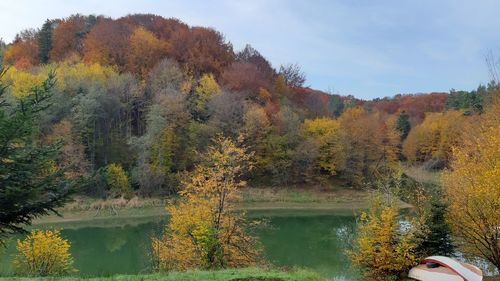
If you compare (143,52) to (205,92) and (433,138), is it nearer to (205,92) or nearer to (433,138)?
(205,92)

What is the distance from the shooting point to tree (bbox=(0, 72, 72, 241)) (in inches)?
436

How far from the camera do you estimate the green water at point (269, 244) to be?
23.2 metres

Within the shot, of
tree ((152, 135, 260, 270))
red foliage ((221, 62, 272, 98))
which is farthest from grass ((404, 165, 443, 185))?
tree ((152, 135, 260, 270))

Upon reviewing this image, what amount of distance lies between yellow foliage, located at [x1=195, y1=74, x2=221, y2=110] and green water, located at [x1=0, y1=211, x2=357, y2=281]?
16.6 metres

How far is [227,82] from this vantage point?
57.6 metres

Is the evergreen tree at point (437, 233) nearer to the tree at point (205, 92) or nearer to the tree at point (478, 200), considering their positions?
the tree at point (478, 200)

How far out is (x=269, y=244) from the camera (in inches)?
1158

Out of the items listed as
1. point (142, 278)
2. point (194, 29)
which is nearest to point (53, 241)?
point (142, 278)

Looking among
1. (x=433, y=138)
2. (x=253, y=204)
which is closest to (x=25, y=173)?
(x=253, y=204)

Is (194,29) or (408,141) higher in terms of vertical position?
(194,29)

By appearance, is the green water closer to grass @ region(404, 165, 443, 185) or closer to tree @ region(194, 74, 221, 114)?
grass @ region(404, 165, 443, 185)

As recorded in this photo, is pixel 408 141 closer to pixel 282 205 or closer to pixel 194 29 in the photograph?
pixel 282 205

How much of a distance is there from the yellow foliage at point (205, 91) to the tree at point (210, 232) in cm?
3377

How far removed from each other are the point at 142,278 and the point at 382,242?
880 centimetres
